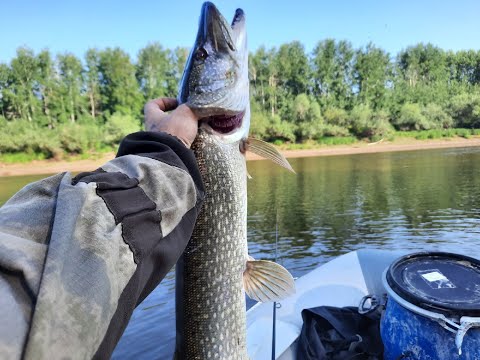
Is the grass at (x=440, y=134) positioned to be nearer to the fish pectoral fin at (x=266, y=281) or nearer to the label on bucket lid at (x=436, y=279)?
the label on bucket lid at (x=436, y=279)

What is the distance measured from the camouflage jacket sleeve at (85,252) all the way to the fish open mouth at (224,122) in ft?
2.07

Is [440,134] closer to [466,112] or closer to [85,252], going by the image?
[466,112]

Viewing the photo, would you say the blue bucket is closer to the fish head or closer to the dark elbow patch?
the fish head

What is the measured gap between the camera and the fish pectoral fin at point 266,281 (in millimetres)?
1840

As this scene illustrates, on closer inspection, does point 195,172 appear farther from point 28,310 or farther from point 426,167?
point 426,167

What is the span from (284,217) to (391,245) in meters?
3.79

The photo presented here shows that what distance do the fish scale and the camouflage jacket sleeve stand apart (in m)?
0.48

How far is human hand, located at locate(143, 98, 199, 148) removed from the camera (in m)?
1.59

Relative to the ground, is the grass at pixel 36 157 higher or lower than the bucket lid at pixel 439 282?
lower

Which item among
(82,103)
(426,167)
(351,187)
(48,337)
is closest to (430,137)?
(426,167)

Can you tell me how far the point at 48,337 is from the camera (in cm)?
68

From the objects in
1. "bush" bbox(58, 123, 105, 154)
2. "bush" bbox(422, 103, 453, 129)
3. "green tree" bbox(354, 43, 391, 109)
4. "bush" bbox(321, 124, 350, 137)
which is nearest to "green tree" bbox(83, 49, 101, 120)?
"bush" bbox(58, 123, 105, 154)

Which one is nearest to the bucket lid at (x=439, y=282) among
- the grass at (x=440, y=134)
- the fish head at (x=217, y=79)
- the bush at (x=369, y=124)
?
the fish head at (x=217, y=79)

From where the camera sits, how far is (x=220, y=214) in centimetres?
173
